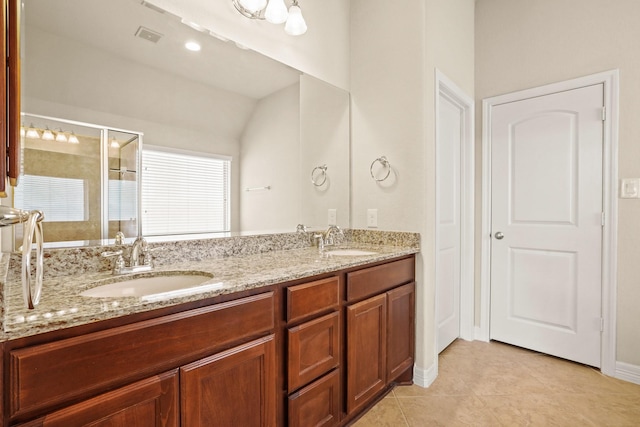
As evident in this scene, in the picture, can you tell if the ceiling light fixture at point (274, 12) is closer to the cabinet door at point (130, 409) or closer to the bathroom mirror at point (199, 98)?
the bathroom mirror at point (199, 98)

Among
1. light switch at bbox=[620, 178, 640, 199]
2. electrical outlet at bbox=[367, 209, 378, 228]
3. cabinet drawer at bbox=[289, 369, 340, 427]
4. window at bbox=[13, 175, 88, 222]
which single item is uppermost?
light switch at bbox=[620, 178, 640, 199]

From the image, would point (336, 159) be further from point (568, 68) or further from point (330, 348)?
point (568, 68)

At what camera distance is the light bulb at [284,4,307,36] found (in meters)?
1.76

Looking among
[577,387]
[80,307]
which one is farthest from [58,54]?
[577,387]

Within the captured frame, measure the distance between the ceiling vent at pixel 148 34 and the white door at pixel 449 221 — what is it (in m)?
1.83

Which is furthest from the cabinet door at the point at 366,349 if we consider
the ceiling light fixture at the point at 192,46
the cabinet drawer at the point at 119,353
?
the ceiling light fixture at the point at 192,46

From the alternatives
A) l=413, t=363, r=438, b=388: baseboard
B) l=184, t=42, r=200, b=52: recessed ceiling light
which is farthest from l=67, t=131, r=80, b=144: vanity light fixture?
l=413, t=363, r=438, b=388: baseboard

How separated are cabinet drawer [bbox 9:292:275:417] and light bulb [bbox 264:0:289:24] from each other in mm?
1479

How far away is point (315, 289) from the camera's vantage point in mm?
1331

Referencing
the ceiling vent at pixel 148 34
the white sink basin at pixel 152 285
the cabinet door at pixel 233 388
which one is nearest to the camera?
the cabinet door at pixel 233 388

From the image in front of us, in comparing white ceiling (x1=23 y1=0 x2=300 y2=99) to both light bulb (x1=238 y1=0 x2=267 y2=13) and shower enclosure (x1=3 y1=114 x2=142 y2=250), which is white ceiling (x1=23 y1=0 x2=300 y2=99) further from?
shower enclosure (x1=3 y1=114 x2=142 y2=250)

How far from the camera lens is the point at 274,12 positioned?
169 centimetres

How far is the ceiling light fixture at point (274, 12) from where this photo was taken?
161 centimetres

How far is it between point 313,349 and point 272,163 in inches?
42.1
